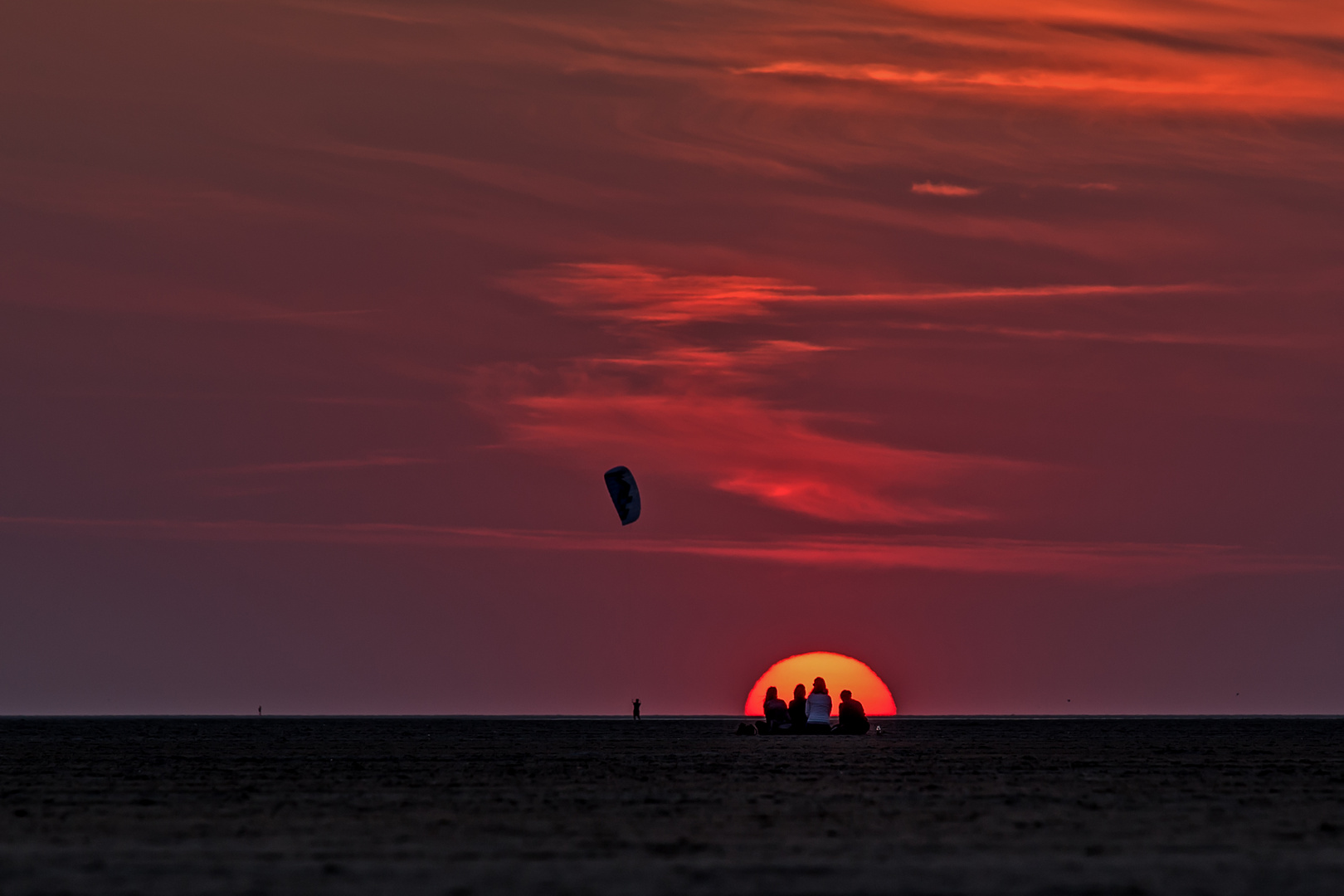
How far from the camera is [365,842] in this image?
70.5 feet

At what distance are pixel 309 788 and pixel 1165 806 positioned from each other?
14.4 m

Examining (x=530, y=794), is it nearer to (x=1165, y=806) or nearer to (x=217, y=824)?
(x=217, y=824)

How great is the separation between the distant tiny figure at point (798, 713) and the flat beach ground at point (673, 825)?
2159cm

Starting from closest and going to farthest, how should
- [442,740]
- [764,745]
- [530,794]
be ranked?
[530,794]
[764,745]
[442,740]

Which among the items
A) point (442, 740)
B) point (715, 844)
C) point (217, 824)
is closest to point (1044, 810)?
point (715, 844)

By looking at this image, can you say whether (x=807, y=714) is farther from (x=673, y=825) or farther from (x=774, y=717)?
(x=673, y=825)

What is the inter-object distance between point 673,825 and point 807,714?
4466cm

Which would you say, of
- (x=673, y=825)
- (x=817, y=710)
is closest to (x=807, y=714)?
(x=817, y=710)

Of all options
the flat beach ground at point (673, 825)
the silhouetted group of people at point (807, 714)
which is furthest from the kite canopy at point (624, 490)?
the flat beach ground at point (673, 825)

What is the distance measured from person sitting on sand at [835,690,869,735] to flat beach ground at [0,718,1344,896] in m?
21.7

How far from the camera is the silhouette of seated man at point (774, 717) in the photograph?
67125mm

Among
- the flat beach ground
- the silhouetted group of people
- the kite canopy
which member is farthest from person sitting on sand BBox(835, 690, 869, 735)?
the flat beach ground

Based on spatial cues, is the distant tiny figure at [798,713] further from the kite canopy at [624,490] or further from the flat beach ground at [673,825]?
the flat beach ground at [673,825]

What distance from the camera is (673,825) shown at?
23953mm
